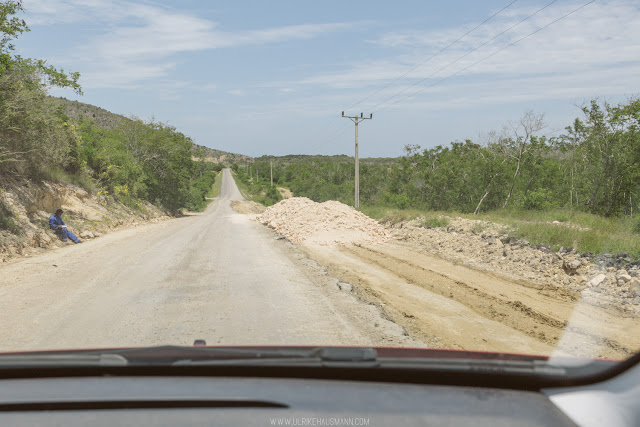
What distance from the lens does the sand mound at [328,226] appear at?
1861cm

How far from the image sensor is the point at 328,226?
20.0m

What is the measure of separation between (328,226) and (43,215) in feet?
36.3

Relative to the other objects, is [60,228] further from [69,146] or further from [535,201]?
[535,201]

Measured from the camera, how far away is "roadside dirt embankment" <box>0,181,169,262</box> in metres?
14.3

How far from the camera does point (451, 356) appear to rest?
1.96 metres

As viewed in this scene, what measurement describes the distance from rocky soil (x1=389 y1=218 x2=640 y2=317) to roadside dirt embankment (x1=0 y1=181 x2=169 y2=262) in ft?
41.1

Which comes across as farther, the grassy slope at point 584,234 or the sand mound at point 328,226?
the sand mound at point 328,226

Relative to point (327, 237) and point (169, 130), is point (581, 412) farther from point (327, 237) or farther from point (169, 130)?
point (169, 130)

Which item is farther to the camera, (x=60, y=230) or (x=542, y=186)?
(x=542, y=186)

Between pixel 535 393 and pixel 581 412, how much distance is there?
0.17m

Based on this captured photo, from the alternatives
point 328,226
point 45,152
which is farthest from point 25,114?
point 328,226

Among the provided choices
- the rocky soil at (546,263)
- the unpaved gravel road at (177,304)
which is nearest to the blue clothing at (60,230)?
the unpaved gravel road at (177,304)

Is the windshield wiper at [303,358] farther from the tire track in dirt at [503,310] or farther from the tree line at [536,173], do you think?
the tree line at [536,173]

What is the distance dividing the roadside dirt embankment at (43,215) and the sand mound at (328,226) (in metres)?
8.39
